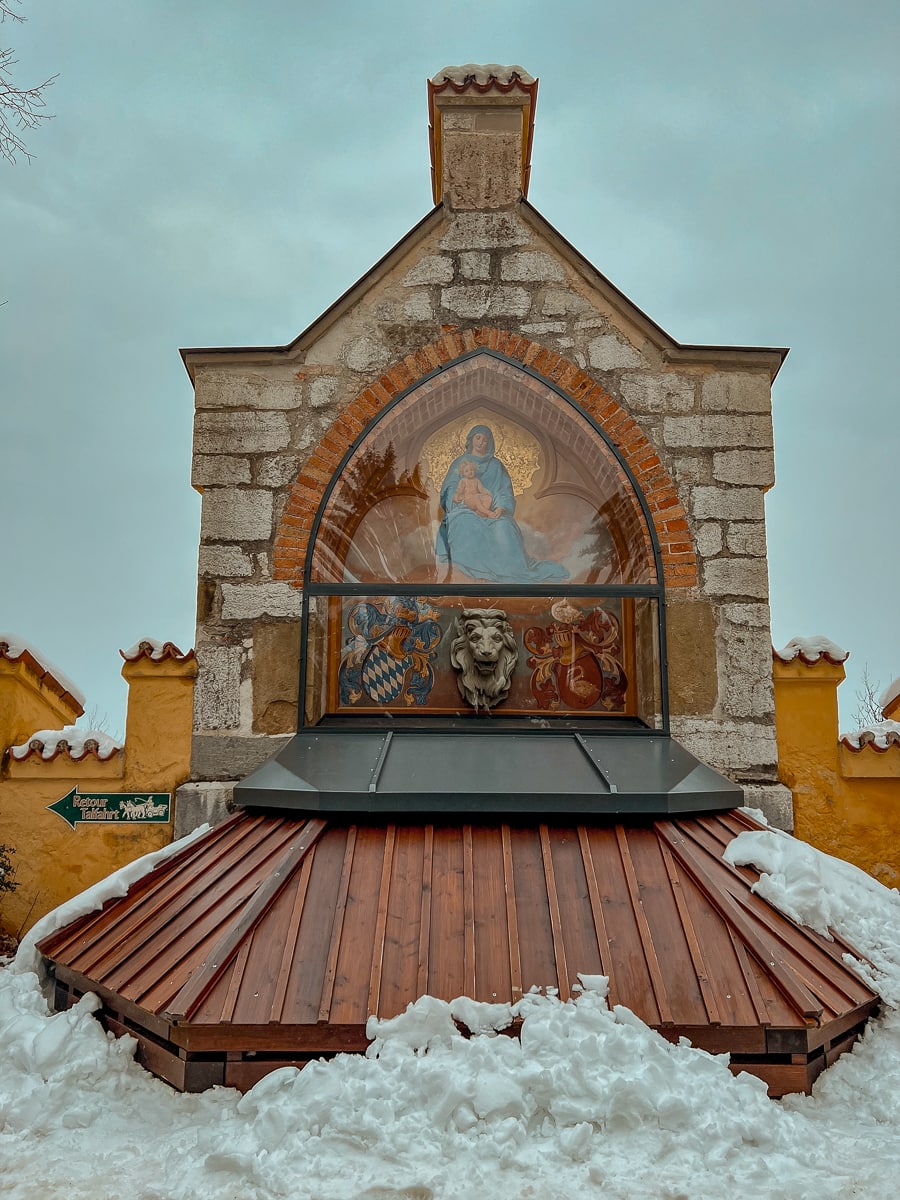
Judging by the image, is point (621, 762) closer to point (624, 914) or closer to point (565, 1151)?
point (624, 914)

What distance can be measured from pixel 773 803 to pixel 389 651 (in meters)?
2.29

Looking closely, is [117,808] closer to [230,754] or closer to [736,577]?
[230,754]

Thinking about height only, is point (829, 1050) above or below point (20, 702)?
below

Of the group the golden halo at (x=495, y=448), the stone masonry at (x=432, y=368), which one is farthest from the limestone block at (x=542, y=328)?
the golden halo at (x=495, y=448)

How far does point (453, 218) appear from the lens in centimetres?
555

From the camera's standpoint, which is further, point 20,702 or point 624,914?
point 20,702

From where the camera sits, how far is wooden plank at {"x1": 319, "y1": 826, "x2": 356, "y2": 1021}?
292 centimetres

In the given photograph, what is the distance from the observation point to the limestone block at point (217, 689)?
4844mm

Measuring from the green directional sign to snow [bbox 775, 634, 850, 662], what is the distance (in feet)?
11.5

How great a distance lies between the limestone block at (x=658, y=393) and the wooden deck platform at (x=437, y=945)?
251 centimetres

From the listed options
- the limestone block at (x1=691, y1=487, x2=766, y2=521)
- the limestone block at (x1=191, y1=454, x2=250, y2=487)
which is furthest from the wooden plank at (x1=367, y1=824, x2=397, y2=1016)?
the limestone block at (x1=691, y1=487, x2=766, y2=521)

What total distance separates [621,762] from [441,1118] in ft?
6.91

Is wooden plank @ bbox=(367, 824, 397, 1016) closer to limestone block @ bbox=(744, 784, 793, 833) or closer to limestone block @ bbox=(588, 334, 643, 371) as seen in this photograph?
limestone block @ bbox=(744, 784, 793, 833)

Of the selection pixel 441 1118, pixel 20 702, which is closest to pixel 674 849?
pixel 441 1118
